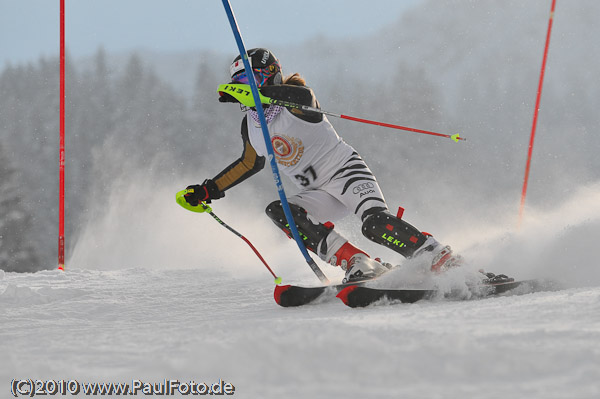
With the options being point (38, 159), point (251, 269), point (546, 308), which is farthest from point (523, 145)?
point (546, 308)

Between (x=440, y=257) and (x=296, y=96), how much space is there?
1.08m

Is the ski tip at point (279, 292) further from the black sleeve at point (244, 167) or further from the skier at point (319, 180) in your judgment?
the black sleeve at point (244, 167)

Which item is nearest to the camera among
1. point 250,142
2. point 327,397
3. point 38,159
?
point 327,397

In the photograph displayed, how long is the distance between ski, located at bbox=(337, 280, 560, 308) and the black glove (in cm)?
124

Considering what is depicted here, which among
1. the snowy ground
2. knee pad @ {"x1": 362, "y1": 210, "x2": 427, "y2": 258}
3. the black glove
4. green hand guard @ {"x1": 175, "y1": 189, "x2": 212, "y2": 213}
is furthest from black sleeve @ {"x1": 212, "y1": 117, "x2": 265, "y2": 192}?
the snowy ground

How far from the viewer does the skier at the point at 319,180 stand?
2691 mm

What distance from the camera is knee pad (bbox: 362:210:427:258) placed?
8.70 feet

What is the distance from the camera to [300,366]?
1.11 m

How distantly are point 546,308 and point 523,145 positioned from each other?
30.2m

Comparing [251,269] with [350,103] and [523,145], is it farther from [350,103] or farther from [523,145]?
[523,145]

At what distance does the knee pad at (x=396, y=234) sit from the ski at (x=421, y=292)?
357mm

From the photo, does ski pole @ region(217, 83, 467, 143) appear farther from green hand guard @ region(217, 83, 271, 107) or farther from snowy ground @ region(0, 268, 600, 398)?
→ snowy ground @ region(0, 268, 600, 398)

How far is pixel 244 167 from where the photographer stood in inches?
131

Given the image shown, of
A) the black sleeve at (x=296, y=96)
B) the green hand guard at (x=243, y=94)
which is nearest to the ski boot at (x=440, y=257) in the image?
the black sleeve at (x=296, y=96)
